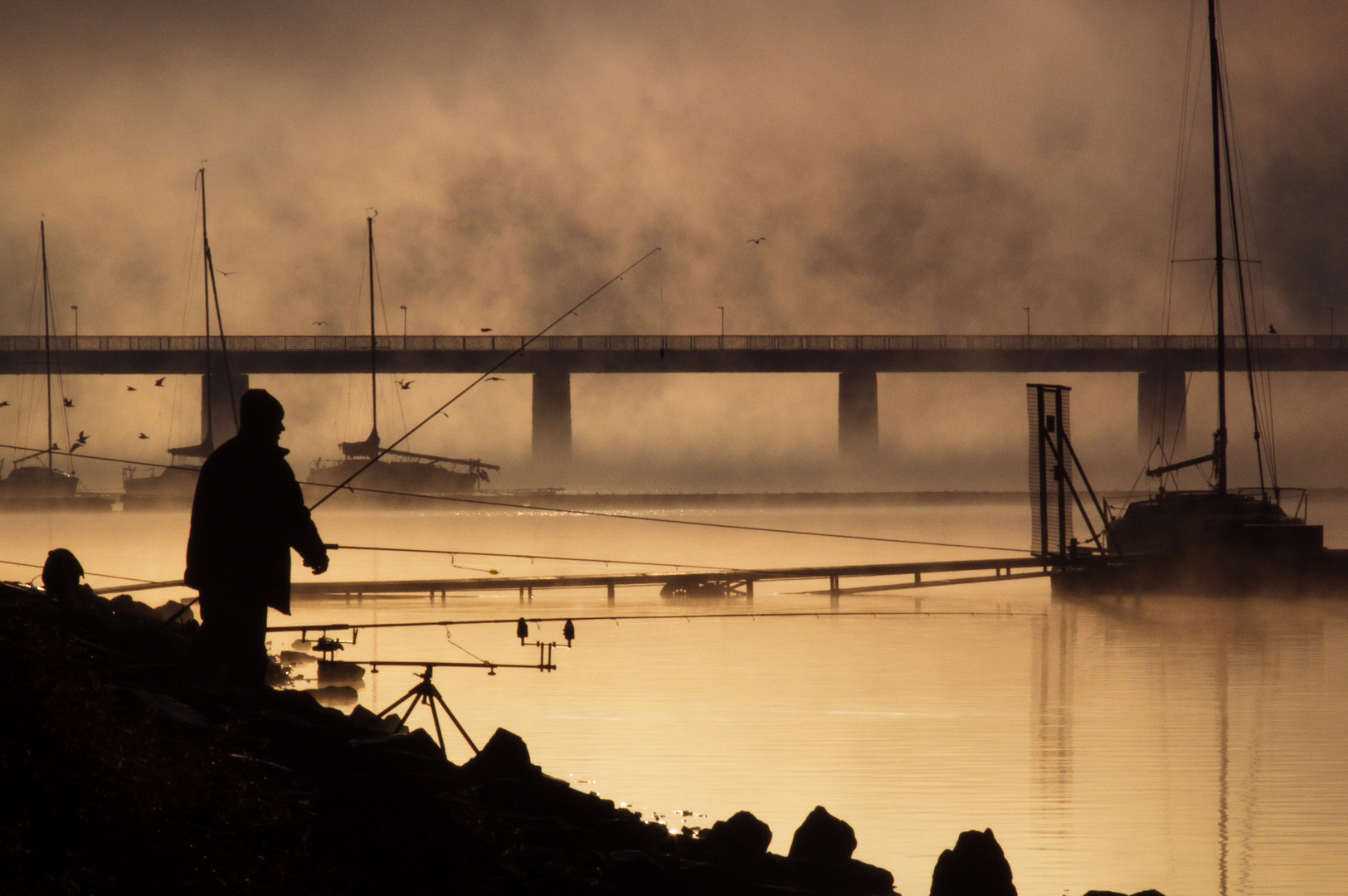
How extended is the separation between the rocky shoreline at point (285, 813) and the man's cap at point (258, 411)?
4.90 feet

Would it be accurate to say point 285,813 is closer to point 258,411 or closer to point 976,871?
point 258,411

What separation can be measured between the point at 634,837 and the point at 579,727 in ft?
24.8

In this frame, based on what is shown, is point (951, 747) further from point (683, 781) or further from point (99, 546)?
point (99, 546)

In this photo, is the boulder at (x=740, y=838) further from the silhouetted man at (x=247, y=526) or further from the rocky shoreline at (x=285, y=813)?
the silhouetted man at (x=247, y=526)

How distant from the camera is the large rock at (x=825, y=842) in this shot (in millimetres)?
8055

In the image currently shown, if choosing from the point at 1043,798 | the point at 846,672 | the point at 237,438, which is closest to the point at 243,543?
the point at 237,438

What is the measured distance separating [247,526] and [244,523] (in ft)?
0.07

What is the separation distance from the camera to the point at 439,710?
1575 cm

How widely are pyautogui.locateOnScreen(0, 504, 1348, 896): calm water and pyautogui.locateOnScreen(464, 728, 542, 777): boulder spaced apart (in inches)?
96.2

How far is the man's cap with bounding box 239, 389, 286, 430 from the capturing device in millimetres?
7438

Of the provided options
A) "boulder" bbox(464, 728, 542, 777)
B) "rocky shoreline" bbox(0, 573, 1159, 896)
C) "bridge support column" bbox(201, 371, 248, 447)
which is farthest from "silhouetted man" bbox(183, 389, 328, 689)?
"bridge support column" bbox(201, 371, 248, 447)

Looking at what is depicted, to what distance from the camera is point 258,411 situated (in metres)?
7.45

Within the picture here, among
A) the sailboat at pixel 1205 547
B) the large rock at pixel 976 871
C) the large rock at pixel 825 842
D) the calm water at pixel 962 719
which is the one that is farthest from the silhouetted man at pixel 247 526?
the sailboat at pixel 1205 547

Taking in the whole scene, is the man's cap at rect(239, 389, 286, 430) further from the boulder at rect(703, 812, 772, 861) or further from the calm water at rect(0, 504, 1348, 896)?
the calm water at rect(0, 504, 1348, 896)
